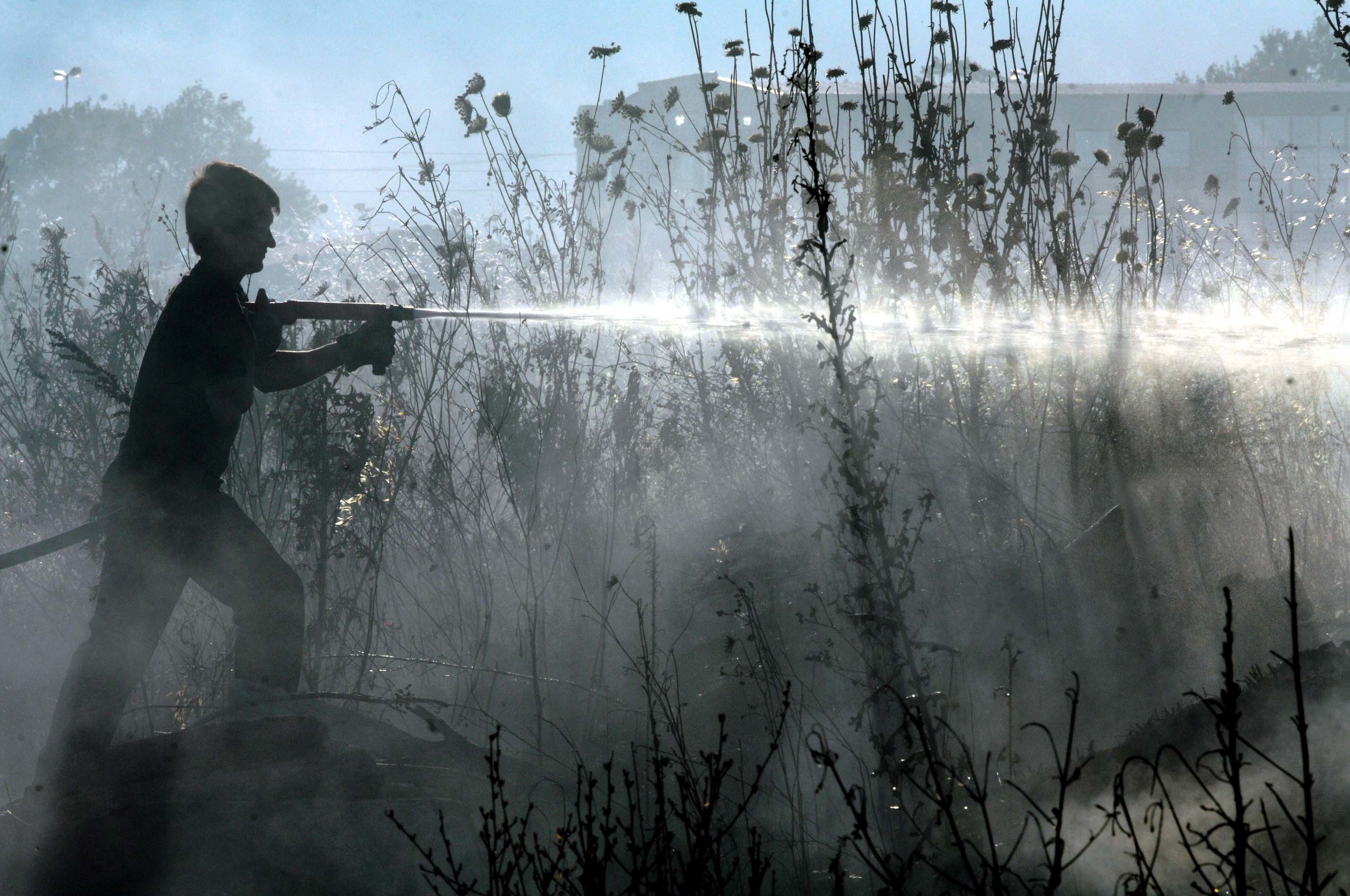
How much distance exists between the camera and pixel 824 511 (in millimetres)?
3996

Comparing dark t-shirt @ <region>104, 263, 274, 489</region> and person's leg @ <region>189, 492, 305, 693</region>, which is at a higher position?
dark t-shirt @ <region>104, 263, 274, 489</region>

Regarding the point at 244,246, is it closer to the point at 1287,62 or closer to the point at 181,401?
the point at 181,401

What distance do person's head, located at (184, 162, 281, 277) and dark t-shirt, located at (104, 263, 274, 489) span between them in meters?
0.14

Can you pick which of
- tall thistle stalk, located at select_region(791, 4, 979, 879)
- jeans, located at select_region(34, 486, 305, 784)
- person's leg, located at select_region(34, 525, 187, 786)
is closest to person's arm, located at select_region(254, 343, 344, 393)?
jeans, located at select_region(34, 486, 305, 784)

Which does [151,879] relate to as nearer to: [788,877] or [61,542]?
[61,542]

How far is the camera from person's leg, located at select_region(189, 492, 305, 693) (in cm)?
311

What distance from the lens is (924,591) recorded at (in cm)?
348

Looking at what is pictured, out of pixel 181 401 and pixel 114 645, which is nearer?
pixel 114 645

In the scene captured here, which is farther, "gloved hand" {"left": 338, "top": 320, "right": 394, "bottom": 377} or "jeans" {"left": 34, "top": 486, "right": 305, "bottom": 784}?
"gloved hand" {"left": 338, "top": 320, "right": 394, "bottom": 377}

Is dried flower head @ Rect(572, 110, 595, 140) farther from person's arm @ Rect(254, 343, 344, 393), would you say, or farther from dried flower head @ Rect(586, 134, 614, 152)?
person's arm @ Rect(254, 343, 344, 393)

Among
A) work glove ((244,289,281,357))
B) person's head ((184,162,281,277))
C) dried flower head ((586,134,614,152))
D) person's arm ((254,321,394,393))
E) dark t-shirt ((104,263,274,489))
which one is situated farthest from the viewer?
dried flower head ((586,134,614,152))

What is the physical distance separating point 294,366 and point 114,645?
1.06 meters

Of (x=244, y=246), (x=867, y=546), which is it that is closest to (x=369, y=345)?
(x=244, y=246)

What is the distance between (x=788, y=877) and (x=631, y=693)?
4.00ft
